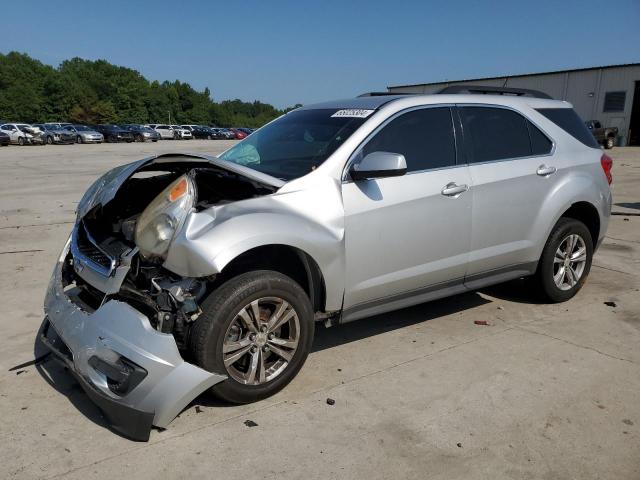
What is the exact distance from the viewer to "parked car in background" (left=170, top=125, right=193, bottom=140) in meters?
56.2

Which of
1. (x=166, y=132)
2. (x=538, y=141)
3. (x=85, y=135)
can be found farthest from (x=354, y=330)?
(x=166, y=132)

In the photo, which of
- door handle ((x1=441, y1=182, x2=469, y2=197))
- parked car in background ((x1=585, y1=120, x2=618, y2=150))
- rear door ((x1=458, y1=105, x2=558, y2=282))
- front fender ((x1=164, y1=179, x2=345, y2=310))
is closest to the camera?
front fender ((x1=164, y1=179, x2=345, y2=310))

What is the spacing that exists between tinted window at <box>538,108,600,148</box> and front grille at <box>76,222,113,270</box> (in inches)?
148

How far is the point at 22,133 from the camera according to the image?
1556 inches

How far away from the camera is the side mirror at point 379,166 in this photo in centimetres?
344

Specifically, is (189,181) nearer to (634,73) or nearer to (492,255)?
(492,255)

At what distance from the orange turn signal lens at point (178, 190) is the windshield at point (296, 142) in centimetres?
70

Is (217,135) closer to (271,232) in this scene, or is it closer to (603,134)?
(603,134)

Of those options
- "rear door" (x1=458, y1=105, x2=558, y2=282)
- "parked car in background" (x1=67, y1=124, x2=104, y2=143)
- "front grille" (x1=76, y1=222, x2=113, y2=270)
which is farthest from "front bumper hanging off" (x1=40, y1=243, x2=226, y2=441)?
"parked car in background" (x1=67, y1=124, x2=104, y2=143)

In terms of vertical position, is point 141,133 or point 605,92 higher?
point 605,92

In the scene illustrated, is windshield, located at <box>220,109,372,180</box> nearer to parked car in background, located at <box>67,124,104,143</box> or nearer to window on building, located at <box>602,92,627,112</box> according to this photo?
parked car in background, located at <box>67,124,104,143</box>

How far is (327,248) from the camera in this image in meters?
3.40

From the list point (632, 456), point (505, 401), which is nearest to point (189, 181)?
point (505, 401)

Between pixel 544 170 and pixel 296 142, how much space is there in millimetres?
2089
